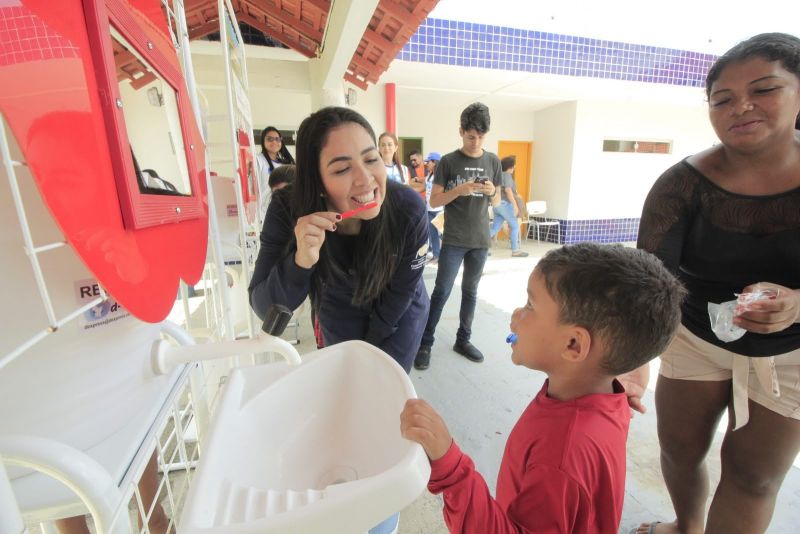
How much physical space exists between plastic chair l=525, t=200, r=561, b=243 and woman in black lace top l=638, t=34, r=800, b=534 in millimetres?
5623

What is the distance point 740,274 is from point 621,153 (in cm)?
621

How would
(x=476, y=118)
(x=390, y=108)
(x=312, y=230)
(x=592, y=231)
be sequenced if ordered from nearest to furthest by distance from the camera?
(x=312, y=230) < (x=476, y=118) < (x=390, y=108) < (x=592, y=231)

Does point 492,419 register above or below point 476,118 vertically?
below

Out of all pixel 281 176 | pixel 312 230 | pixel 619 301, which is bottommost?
pixel 619 301

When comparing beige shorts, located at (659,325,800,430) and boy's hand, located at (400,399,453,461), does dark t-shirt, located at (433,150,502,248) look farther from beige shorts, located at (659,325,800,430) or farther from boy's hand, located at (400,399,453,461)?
boy's hand, located at (400,399,453,461)

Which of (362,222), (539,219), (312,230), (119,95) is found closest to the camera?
(119,95)

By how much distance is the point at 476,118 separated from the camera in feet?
6.72

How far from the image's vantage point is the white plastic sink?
36 centimetres

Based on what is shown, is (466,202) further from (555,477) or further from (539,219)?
(539,219)

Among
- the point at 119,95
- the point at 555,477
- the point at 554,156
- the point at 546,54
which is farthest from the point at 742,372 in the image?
the point at 554,156

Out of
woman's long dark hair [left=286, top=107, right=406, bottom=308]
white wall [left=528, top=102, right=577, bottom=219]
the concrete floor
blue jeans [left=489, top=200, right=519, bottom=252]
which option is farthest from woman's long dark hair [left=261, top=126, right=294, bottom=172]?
white wall [left=528, top=102, right=577, bottom=219]

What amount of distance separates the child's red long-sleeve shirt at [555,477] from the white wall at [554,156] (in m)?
6.07

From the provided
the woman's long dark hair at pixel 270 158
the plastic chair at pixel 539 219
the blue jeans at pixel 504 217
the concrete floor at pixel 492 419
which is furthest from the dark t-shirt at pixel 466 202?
the plastic chair at pixel 539 219

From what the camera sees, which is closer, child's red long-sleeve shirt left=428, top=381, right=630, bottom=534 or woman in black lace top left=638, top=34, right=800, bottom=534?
child's red long-sleeve shirt left=428, top=381, right=630, bottom=534
